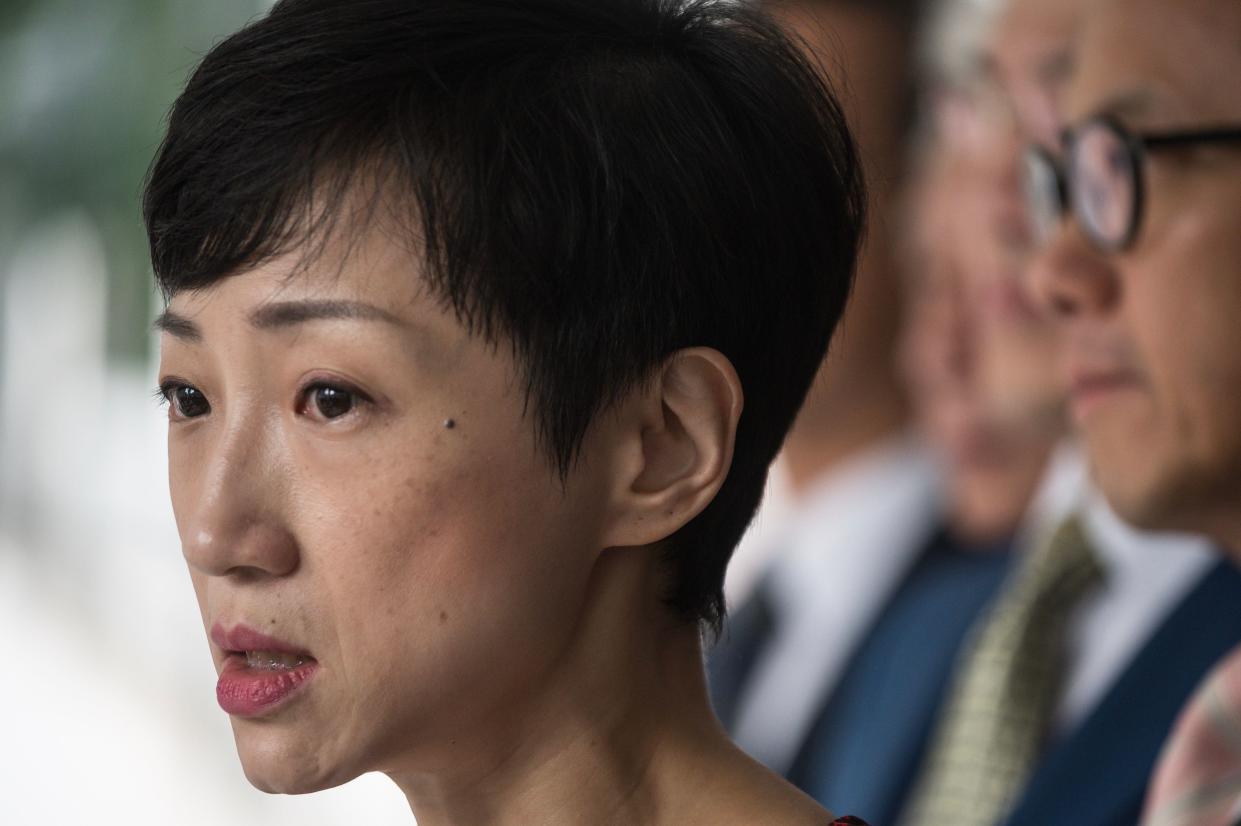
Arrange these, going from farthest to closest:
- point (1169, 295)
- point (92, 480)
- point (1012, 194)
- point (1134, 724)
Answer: point (92, 480) < point (1012, 194) < point (1134, 724) < point (1169, 295)

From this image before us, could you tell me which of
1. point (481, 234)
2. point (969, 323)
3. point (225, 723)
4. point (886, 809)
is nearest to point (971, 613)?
point (886, 809)

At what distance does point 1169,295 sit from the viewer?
1.82 metres

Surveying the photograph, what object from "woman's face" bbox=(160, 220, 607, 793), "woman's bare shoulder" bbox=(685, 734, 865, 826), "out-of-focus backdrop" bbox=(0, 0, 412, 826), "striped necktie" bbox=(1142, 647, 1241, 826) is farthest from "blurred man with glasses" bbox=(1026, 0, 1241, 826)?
"out-of-focus backdrop" bbox=(0, 0, 412, 826)

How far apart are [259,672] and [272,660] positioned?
1cm

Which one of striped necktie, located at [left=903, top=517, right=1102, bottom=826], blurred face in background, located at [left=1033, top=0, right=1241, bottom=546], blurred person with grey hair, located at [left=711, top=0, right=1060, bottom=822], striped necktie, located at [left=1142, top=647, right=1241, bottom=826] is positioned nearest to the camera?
striped necktie, located at [left=1142, top=647, right=1241, bottom=826]

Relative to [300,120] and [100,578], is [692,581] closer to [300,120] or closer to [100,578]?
[300,120]

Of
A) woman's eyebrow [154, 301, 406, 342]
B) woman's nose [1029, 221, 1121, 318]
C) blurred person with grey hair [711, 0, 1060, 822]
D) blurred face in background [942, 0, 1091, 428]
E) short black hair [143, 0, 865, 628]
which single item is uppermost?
short black hair [143, 0, 865, 628]

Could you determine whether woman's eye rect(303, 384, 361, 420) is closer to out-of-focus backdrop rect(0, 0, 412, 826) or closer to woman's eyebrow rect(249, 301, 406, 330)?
woman's eyebrow rect(249, 301, 406, 330)

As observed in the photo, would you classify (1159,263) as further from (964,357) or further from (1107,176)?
(964,357)

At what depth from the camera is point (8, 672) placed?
596 centimetres

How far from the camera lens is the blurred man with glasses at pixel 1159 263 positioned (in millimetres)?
1803

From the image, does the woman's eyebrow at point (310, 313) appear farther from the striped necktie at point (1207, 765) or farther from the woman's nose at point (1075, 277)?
the woman's nose at point (1075, 277)

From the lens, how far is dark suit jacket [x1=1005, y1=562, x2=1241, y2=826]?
2016 mm

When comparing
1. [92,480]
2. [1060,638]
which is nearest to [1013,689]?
[1060,638]
